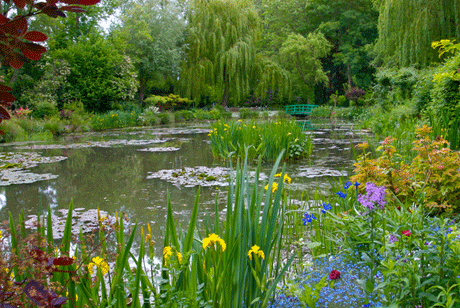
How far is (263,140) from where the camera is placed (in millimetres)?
5223

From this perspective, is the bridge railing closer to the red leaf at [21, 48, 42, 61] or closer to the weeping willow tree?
the weeping willow tree

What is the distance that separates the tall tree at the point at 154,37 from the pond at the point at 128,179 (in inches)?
414

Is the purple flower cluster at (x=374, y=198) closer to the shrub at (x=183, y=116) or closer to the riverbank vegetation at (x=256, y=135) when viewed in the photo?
the riverbank vegetation at (x=256, y=135)

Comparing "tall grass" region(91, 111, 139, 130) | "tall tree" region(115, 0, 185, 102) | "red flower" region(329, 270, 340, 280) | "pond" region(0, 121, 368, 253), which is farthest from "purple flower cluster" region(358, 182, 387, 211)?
"tall tree" region(115, 0, 185, 102)

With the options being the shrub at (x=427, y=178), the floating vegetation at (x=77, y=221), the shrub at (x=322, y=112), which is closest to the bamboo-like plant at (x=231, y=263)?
the shrub at (x=427, y=178)

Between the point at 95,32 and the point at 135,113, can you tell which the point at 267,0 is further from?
the point at 135,113

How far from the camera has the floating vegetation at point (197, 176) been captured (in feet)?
13.8

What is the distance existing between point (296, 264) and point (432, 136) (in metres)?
1.90

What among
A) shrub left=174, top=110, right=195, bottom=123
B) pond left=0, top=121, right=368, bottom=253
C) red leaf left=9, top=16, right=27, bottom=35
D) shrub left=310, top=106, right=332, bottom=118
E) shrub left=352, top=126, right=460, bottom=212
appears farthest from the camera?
shrub left=310, top=106, right=332, bottom=118

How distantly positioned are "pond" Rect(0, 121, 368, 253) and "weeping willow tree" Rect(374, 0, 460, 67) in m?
5.04

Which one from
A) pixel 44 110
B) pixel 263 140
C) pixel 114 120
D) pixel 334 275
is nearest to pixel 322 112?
pixel 114 120

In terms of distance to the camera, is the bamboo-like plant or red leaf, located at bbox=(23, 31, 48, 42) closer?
red leaf, located at bbox=(23, 31, 48, 42)

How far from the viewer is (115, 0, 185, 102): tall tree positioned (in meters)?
17.0

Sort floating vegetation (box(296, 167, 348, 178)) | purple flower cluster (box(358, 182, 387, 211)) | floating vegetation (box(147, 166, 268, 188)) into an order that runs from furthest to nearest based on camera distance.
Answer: floating vegetation (box(296, 167, 348, 178))
floating vegetation (box(147, 166, 268, 188))
purple flower cluster (box(358, 182, 387, 211))
